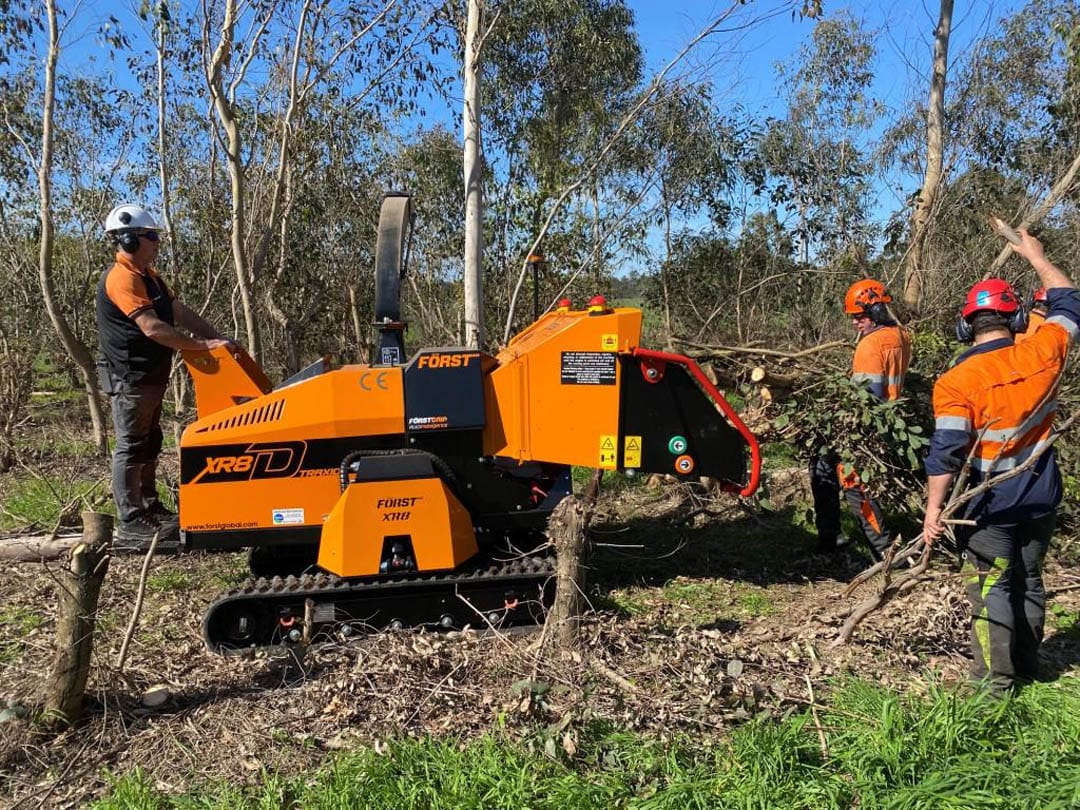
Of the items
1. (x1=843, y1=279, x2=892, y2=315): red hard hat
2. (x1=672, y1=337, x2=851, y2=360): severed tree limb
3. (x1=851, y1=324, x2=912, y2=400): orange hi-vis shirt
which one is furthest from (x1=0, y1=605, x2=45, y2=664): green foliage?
(x1=843, y1=279, x2=892, y2=315): red hard hat

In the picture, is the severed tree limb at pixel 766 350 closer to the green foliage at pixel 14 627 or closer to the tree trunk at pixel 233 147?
the tree trunk at pixel 233 147

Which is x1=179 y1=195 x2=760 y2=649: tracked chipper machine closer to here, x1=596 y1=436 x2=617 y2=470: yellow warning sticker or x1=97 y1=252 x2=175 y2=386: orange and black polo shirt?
x1=596 y1=436 x2=617 y2=470: yellow warning sticker

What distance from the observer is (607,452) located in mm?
4270

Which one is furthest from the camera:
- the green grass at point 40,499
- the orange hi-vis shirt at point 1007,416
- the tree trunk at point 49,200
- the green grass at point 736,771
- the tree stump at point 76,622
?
the tree trunk at point 49,200

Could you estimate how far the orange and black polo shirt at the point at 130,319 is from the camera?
187 inches

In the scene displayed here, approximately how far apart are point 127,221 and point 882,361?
205 inches

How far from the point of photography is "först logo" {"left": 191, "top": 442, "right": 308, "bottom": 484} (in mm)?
4262

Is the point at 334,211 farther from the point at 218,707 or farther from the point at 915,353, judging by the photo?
the point at 218,707

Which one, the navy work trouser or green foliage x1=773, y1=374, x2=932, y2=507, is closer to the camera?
green foliage x1=773, y1=374, x2=932, y2=507

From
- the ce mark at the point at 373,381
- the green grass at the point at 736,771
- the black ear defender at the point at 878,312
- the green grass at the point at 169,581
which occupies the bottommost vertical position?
the green grass at the point at 736,771

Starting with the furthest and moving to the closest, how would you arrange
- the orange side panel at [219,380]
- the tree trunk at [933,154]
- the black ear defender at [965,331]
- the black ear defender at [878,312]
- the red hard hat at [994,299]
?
the tree trunk at [933,154], the black ear defender at [878,312], the orange side panel at [219,380], the black ear defender at [965,331], the red hard hat at [994,299]

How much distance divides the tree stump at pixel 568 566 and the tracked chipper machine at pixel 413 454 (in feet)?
1.30

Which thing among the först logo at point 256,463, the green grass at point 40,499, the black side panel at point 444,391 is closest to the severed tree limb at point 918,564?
the black side panel at point 444,391

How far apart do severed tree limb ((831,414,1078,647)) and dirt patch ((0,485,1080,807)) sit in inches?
5.5
